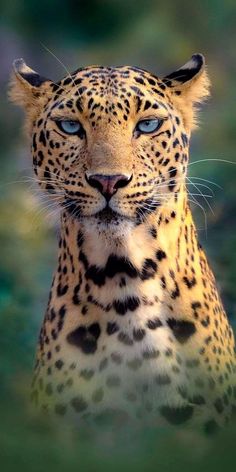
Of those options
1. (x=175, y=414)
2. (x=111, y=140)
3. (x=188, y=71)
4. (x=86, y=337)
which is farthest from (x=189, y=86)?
(x=175, y=414)

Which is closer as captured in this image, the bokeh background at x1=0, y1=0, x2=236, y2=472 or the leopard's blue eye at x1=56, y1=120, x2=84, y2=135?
the leopard's blue eye at x1=56, y1=120, x2=84, y2=135

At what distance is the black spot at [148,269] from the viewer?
101 inches

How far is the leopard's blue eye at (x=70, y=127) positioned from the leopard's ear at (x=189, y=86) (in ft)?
0.89

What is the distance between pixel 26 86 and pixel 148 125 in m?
0.37

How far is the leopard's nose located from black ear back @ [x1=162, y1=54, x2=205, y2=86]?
39 centimetres

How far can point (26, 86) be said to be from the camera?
9.01ft

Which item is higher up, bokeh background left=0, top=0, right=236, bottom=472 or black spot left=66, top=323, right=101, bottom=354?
bokeh background left=0, top=0, right=236, bottom=472

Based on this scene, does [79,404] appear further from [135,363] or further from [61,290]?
[61,290]

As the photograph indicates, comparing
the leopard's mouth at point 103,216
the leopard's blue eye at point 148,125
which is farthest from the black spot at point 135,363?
the leopard's blue eye at point 148,125

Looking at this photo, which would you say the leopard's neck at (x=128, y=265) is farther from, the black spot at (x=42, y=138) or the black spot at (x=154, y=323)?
the black spot at (x=42, y=138)

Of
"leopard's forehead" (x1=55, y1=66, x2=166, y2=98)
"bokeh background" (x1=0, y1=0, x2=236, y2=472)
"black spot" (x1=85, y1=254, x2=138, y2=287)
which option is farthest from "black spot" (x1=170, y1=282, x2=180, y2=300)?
"leopard's forehead" (x1=55, y1=66, x2=166, y2=98)

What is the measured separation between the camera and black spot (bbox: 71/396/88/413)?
99.2 inches

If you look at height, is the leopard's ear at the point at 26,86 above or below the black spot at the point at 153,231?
above

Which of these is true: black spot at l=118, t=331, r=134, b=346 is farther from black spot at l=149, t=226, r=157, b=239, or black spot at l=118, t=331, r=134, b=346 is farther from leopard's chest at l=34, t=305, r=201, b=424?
black spot at l=149, t=226, r=157, b=239
